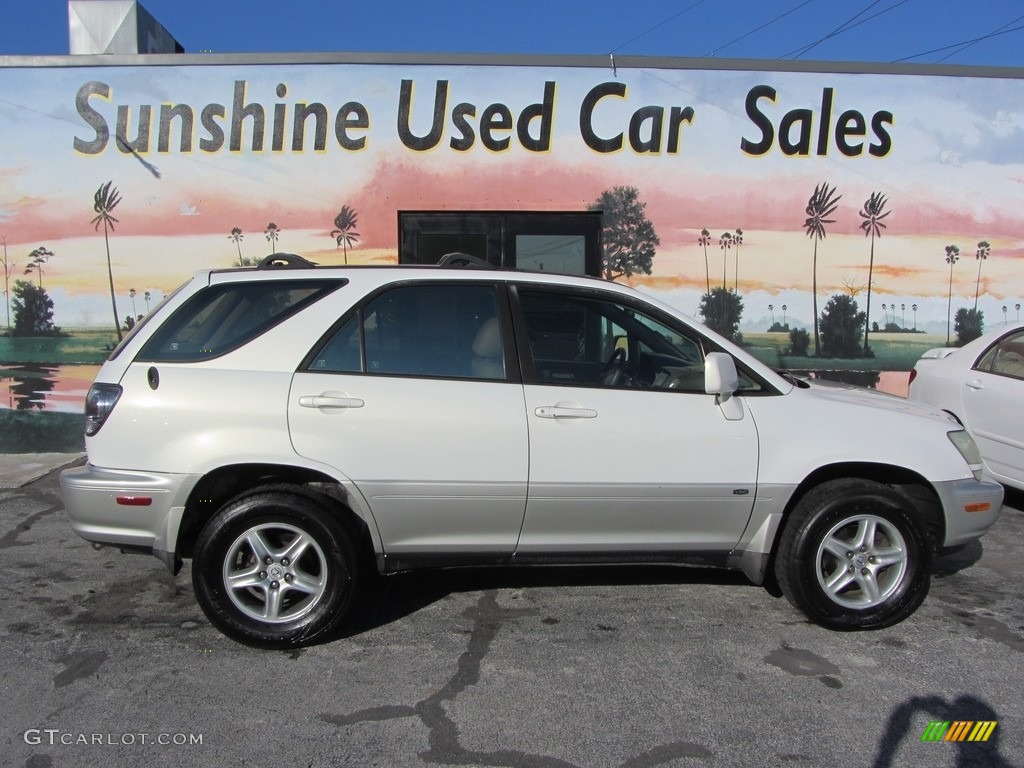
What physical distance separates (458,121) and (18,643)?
660cm

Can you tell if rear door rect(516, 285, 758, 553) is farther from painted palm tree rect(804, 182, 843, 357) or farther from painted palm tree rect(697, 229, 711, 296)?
painted palm tree rect(804, 182, 843, 357)

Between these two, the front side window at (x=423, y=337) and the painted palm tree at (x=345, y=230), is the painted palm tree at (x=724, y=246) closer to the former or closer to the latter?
the painted palm tree at (x=345, y=230)

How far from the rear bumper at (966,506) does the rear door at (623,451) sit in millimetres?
1056

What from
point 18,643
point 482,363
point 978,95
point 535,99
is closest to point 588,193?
point 535,99

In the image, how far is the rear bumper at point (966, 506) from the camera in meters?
4.25

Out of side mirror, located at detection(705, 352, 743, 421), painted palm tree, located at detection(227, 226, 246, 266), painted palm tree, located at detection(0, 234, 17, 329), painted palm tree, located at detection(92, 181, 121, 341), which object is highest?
painted palm tree, located at detection(92, 181, 121, 341)

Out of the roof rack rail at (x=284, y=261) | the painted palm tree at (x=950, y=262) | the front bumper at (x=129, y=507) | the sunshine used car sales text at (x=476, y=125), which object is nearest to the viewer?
the front bumper at (x=129, y=507)

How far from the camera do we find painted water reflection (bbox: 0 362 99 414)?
9008 millimetres

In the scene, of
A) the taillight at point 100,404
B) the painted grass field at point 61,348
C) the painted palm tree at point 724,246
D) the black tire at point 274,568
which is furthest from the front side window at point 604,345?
the painted grass field at point 61,348

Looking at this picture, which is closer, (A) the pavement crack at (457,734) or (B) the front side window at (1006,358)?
(A) the pavement crack at (457,734)

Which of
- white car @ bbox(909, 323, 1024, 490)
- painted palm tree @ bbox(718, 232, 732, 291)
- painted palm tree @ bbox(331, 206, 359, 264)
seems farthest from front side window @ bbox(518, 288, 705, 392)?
painted palm tree @ bbox(331, 206, 359, 264)

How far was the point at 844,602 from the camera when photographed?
4.20 metres

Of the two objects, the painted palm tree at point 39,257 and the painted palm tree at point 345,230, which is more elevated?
the painted palm tree at point 345,230

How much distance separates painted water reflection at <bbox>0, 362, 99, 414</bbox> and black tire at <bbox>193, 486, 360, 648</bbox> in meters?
5.98
